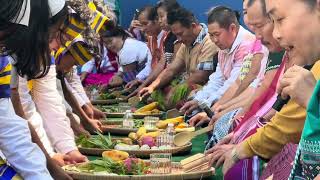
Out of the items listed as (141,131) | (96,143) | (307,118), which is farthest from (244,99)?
(307,118)

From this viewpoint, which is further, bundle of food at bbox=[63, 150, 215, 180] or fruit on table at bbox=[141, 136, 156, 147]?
fruit on table at bbox=[141, 136, 156, 147]

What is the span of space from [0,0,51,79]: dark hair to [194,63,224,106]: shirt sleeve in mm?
3083

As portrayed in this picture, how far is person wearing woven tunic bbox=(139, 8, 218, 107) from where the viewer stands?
19.0ft

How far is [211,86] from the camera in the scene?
17.3ft

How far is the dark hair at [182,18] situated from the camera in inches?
239

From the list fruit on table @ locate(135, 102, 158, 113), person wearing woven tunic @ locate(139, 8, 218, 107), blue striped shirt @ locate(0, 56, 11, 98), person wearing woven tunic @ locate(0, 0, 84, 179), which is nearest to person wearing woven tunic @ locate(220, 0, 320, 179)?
person wearing woven tunic @ locate(0, 0, 84, 179)

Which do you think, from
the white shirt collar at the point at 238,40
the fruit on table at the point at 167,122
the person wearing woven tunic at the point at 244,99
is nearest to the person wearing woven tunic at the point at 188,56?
the white shirt collar at the point at 238,40

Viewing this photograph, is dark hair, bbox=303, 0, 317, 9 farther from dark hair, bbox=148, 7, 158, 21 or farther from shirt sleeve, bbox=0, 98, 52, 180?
dark hair, bbox=148, 7, 158, 21

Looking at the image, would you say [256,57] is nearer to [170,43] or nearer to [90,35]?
[90,35]

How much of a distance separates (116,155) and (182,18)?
2.87 meters

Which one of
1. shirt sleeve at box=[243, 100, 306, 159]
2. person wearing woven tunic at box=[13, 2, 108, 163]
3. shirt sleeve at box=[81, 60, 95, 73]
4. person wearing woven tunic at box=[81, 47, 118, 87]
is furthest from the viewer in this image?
shirt sleeve at box=[81, 60, 95, 73]

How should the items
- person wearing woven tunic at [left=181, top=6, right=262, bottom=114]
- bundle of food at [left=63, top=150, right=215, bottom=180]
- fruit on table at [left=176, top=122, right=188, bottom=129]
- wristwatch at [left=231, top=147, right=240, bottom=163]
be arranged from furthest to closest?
person wearing woven tunic at [left=181, top=6, right=262, bottom=114]
fruit on table at [left=176, top=122, right=188, bottom=129]
bundle of food at [left=63, top=150, right=215, bottom=180]
wristwatch at [left=231, top=147, right=240, bottom=163]

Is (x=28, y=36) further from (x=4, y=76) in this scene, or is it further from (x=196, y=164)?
(x=196, y=164)

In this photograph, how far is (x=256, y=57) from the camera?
15.1 feet
